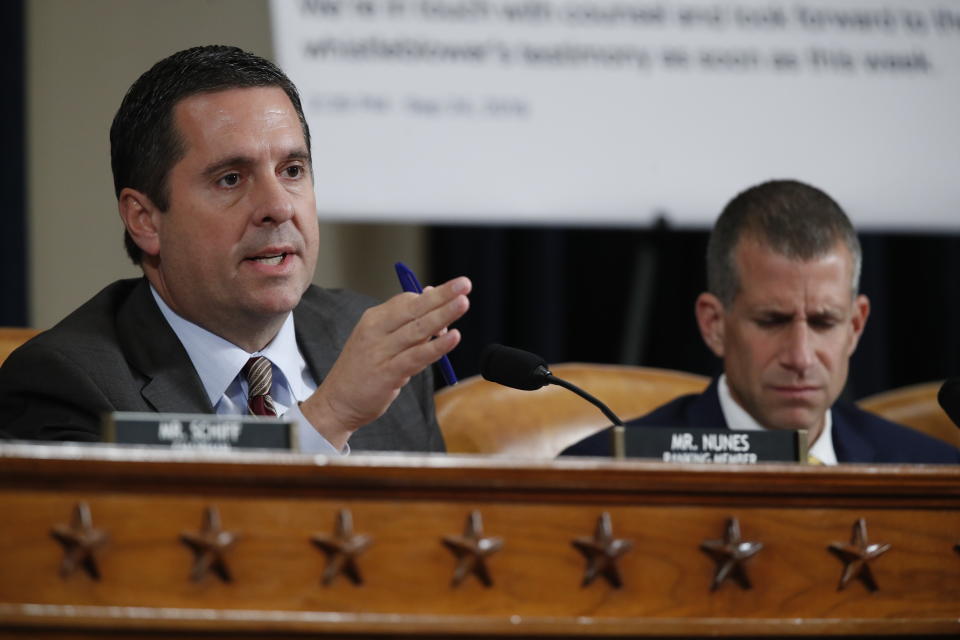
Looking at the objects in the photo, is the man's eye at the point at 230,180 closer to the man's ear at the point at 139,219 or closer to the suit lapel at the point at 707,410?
the man's ear at the point at 139,219

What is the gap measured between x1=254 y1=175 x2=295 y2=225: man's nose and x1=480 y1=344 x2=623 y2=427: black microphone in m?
0.38

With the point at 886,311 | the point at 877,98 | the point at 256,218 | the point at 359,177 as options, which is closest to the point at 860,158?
the point at 877,98

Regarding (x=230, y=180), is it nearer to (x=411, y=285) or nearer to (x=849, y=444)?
(x=411, y=285)

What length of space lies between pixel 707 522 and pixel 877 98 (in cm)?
212

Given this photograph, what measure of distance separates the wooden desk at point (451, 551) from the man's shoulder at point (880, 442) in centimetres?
122

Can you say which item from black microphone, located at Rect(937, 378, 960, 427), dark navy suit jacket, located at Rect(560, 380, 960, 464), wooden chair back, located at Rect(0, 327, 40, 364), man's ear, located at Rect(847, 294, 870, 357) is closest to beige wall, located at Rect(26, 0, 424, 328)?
wooden chair back, located at Rect(0, 327, 40, 364)

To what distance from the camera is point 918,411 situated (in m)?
2.72

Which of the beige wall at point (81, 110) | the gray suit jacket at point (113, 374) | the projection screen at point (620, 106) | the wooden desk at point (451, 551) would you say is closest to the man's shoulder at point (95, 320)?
the gray suit jacket at point (113, 374)

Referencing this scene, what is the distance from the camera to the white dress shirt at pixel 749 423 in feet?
7.89

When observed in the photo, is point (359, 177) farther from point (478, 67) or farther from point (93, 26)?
point (93, 26)

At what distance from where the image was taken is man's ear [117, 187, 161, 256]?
194 cm

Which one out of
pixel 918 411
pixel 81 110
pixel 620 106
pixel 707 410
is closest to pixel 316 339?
pixel 707 410

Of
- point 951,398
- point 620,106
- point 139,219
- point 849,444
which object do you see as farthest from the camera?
point 620,106

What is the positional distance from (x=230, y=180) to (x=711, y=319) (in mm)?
1030
